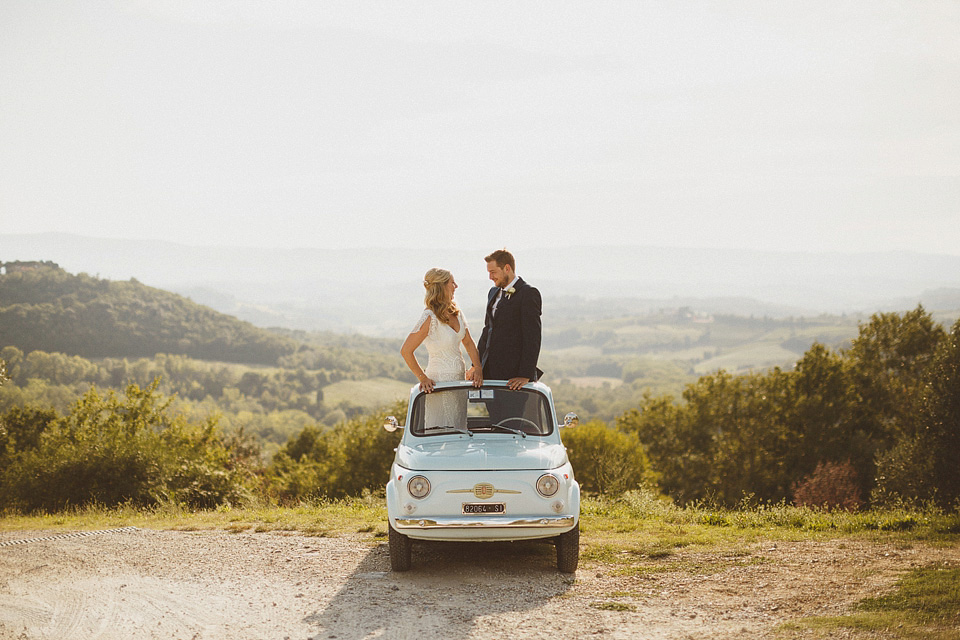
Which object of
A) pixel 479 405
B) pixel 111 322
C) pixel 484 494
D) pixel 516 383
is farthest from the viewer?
pixel 111 322

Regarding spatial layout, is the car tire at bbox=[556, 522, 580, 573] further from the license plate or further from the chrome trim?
the license plate

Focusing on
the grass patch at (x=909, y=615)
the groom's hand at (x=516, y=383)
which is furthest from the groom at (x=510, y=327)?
the grass patch at (x=909, y=615)

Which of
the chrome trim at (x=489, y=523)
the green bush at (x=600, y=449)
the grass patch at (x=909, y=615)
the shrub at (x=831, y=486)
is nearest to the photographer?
the grass patch at (x=909, y=615)

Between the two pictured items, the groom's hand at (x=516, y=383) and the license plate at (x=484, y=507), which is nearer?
the license plate at (x=484, y=507)

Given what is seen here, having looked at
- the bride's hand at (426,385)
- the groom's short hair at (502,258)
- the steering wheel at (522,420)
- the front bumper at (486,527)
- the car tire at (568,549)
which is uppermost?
the groom's short hair at (502,258)

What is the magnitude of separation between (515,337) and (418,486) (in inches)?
92.5

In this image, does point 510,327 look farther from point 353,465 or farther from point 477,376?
point 353,465

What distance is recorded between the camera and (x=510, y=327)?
28.1 ft

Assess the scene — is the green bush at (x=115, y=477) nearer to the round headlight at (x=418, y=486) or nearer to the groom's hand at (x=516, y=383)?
the groom's hand at (x=516, y=383)

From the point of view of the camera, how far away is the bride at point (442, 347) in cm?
805

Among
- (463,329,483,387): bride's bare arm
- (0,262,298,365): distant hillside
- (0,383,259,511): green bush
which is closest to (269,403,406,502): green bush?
(0,383,259,511): green bush

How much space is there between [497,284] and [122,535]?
6620mm

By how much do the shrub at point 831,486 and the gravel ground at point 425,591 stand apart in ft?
94.1

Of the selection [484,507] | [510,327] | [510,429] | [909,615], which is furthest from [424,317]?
[909,615]
